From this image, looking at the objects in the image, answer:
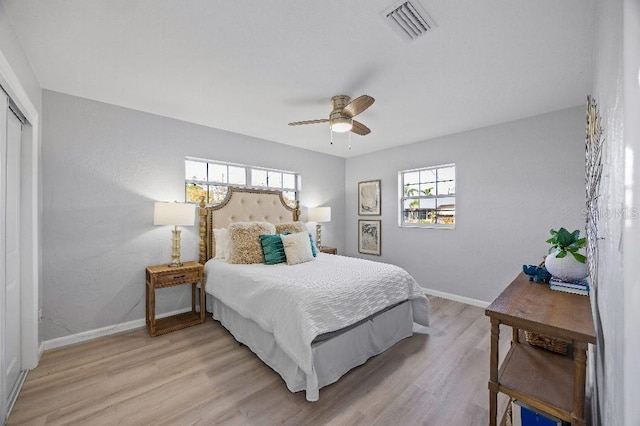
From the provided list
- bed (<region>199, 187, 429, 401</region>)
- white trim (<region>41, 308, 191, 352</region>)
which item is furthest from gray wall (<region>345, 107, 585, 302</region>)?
white trim (<region>41, 308, 191, 352</region>)

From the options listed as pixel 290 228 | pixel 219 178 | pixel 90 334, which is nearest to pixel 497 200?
pixel 290 228

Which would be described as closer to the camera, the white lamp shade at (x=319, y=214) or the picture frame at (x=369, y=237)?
the white lamp shade at (x=319, y=214)

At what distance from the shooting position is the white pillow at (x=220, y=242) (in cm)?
339

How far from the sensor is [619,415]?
628 millimetres

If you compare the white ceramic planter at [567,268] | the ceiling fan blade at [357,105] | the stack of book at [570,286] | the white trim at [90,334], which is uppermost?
the ceiling fan blade at [357,105]

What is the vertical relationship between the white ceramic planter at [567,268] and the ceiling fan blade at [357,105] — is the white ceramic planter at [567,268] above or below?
below

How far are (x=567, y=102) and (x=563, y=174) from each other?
77cm

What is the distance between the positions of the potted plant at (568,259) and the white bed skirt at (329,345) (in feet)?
4.39

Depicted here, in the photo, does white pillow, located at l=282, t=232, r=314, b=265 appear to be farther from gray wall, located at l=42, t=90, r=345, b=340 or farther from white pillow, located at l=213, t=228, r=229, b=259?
gray wall, located at l=42, t=90, r=345, b=340

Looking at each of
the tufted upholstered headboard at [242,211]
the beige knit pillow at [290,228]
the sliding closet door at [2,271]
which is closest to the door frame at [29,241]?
the sliding closet door at [2,271]

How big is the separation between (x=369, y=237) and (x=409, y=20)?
375cm

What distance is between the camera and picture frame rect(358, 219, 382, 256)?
485 cm

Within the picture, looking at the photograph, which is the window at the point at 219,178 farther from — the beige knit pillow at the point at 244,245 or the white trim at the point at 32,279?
the white trim at the point at 32,279

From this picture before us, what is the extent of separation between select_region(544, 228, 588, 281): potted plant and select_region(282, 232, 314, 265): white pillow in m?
2.20
